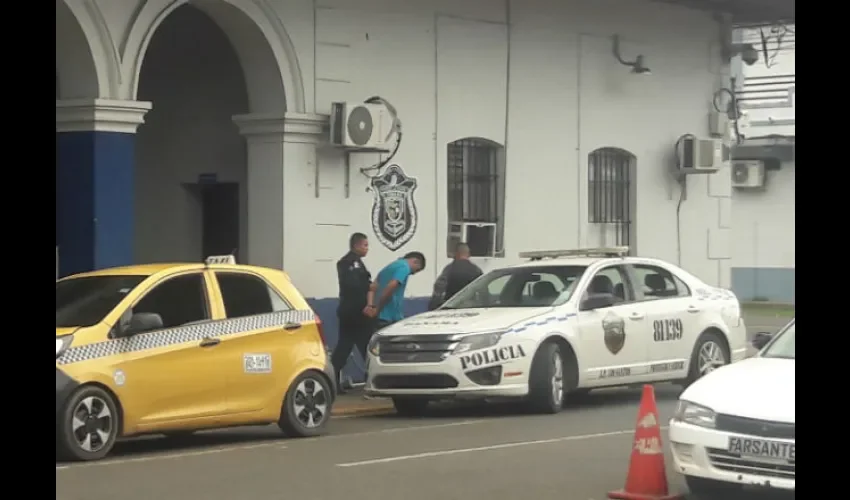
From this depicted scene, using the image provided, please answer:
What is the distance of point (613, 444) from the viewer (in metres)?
13.3

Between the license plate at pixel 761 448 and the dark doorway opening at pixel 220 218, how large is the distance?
1183cm

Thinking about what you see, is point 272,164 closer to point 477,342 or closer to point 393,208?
point 393,208

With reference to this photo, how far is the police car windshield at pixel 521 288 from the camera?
53.5ft

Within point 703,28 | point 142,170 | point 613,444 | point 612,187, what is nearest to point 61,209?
point 142,170

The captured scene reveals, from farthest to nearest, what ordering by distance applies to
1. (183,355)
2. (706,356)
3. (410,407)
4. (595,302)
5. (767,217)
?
(767,217) → (706,356) → (410,407) → (595,302) → (183,355)

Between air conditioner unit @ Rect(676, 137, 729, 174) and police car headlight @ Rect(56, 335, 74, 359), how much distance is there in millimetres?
14107

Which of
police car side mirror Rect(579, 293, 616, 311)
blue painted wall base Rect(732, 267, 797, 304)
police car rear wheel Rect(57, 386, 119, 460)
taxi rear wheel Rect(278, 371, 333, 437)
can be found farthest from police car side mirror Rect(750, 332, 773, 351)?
blue painted wall base Rect(732, 267, 797, 304)

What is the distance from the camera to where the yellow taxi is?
11930 millimetres

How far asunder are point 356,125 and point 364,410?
380cm

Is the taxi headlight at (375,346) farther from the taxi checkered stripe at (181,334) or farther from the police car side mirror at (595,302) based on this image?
the police car side mirror at (595,302)

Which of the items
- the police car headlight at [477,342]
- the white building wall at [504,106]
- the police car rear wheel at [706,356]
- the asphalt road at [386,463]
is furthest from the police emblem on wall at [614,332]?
the white building wall at [504,106]

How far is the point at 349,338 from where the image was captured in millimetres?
17938

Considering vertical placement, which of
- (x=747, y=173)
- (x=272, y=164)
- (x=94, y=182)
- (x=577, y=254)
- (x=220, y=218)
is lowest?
(x=577, y=254)

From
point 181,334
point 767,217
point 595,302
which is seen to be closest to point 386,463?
Answer: point 181,334
